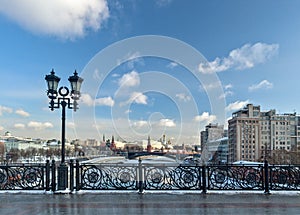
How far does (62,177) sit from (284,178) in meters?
7.51

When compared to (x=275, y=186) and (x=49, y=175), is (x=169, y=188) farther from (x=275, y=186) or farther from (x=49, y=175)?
(x=49, y=175)

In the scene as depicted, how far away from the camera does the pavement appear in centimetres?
708

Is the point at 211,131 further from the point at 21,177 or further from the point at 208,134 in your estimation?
the point at 21,177

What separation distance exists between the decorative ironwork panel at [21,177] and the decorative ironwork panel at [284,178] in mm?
7792

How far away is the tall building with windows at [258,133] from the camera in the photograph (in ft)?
368

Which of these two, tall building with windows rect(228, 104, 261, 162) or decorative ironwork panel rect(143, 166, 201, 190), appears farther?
tall building with windows rect(228, 104, 261, 162)

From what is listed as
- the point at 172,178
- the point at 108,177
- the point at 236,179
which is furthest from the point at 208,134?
the point at 108,177

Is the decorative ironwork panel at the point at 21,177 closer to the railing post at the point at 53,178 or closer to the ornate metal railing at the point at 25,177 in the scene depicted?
the ornate metal railing at the point at 25,177

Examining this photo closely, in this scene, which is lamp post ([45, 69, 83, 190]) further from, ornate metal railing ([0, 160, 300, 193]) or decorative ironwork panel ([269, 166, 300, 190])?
decorative ironwork panel ([269, 166, 300, 190])

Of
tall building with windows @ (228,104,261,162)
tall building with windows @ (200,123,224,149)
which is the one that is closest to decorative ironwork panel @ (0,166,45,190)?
tall building with windows @ (200,123,224,149)

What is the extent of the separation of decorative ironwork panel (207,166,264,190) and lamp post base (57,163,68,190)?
483cm

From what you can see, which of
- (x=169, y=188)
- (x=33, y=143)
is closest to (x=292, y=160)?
(x=169, y=188)

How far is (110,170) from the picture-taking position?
31.3 feet

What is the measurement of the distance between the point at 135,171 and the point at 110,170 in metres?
0.86
